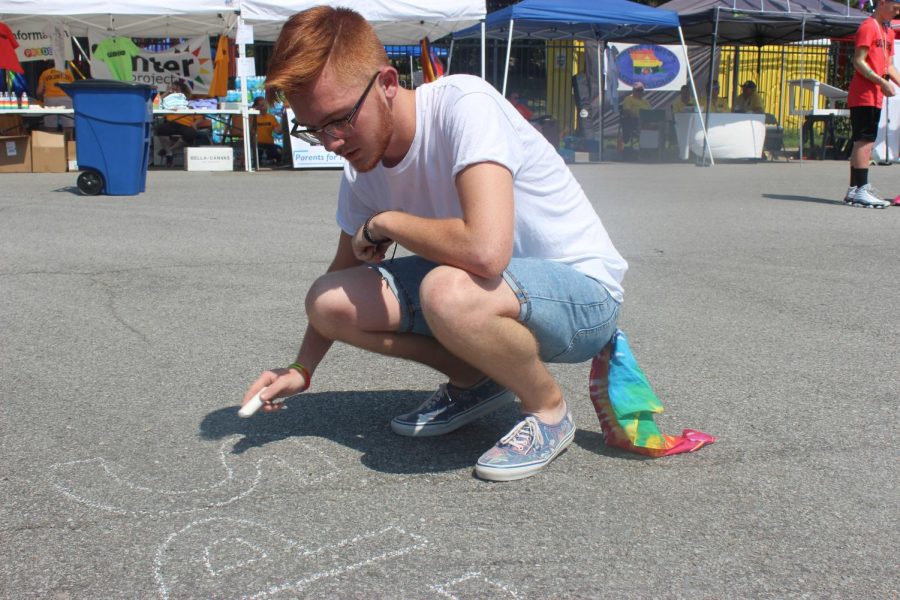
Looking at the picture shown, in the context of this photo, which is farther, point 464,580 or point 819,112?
point 819,112

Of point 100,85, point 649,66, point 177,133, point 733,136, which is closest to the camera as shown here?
point 100,85

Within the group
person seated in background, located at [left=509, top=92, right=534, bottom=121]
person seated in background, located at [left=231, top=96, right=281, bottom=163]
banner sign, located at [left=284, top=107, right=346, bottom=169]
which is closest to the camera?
banner sign, located at [left=284, top=107, right=346, bottom=169]

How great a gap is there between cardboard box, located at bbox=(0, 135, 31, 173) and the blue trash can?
3.17 meters

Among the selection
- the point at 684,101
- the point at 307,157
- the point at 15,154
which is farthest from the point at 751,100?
the point at 15,154

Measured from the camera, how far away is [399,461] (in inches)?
107

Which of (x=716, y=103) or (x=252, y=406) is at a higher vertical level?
(x=716, y=103)

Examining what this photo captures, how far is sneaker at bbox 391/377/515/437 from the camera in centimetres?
292

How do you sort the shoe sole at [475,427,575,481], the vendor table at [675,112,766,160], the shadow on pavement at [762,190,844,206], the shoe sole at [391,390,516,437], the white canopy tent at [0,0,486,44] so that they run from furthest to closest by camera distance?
the vendor table at [675,112,766,160] → the white canopy tent at [0,0,486,44] → the shadow on pavement at [762,190,844,206] → the shoe sole at [391,390,516,437] → the shoe sole at [475,427,575,481]

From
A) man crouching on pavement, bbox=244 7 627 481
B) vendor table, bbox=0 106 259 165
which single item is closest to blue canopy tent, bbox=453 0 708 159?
vendor table, bbox=0 106 259 165

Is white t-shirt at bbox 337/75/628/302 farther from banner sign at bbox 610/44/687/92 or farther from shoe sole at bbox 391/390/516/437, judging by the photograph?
banner sign at bbox 610/44/687/92

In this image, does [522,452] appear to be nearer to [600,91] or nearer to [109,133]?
[109,133]

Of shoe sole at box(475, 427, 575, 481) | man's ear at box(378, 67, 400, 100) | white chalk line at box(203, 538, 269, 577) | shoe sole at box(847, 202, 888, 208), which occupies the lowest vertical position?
white chalk line at box(203, 538, 269, 577)

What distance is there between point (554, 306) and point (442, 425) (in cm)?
64

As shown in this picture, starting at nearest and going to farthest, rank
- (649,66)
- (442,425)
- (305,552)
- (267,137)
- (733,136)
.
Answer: (305,552)
(442,425)
(267,137)
(733,136)
(649,66)
